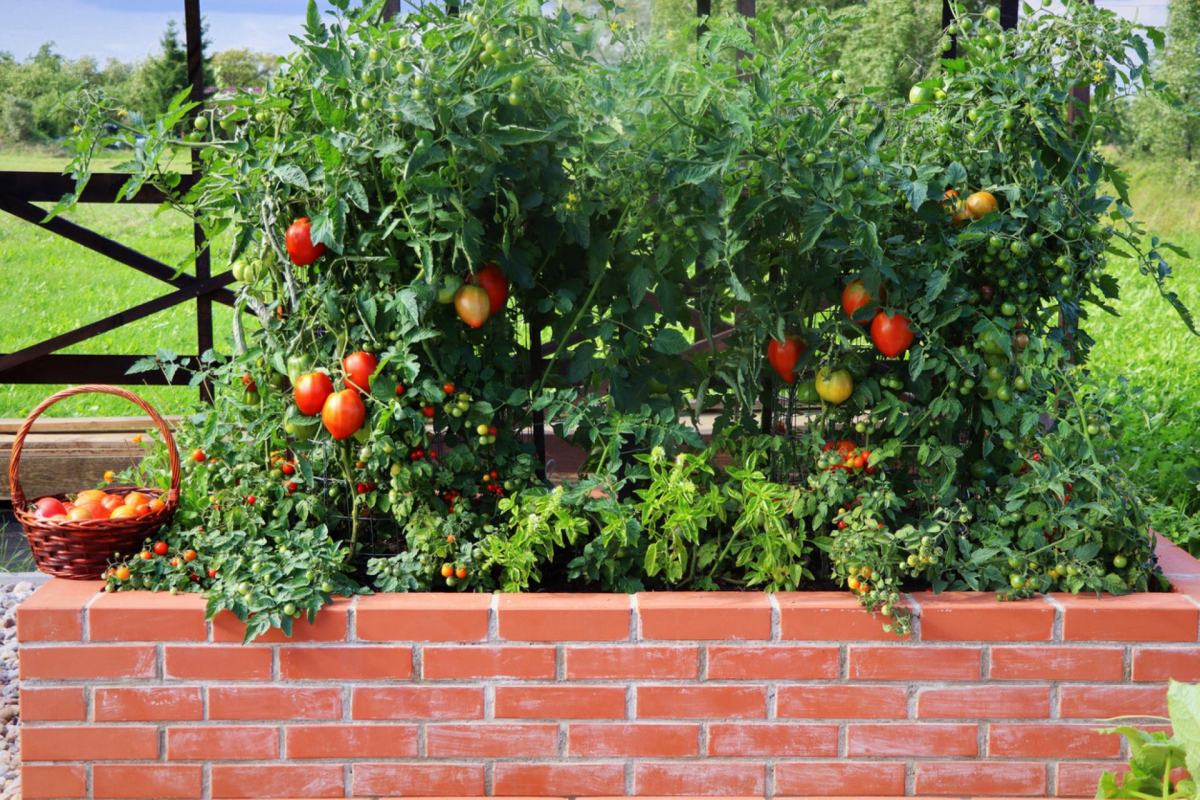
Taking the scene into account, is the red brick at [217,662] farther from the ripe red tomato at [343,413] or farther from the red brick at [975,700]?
the red brick at [975,700]

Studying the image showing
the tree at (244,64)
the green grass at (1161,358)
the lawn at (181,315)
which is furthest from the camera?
the tree at (244,64)

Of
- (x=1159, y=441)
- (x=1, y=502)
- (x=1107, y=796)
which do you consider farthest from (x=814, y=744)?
(x=1, y=502)

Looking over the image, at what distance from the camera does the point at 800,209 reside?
87.5 inches

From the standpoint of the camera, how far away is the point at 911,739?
212 centimetres

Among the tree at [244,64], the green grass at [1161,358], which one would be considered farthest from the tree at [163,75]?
the green grass at [1161,358]

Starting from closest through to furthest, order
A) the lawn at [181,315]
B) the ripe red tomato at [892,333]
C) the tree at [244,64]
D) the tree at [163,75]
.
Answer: the ripe red tomato at [892,333] → the lawn at [181,315] → the tree at [163,75] → the tree at [244,64]

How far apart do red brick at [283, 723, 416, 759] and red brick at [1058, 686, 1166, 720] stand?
1.14 metres

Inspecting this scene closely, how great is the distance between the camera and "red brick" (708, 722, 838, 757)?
2115 millimetres

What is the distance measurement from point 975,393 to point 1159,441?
77.0 inches

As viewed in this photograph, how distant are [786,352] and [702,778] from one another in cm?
79

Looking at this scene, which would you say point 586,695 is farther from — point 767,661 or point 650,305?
point 650,305

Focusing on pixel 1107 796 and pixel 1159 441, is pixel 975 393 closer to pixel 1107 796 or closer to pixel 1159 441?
pixel 1107 796

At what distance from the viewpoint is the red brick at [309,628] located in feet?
6.86

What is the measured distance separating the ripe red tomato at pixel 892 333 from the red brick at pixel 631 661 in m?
0.64
